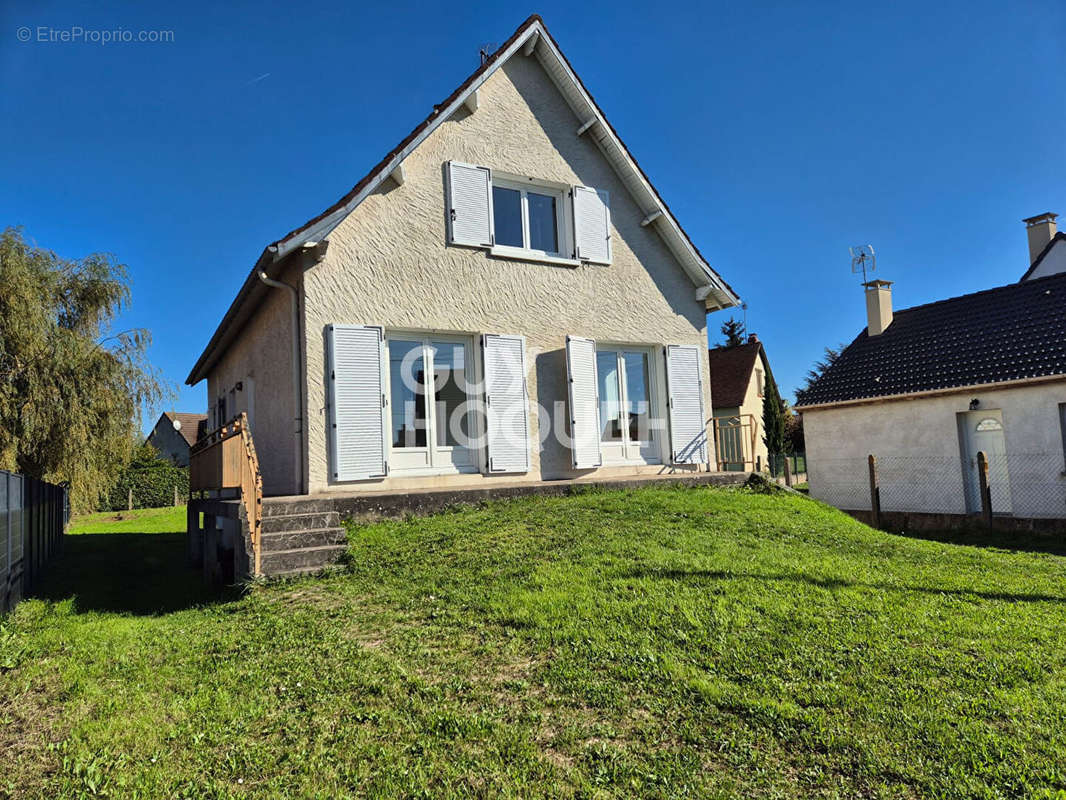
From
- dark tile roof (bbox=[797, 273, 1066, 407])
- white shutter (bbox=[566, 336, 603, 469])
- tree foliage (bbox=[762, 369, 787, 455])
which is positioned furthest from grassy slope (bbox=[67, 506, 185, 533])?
tree foliage (bbox=[762, 369, 787, 455])

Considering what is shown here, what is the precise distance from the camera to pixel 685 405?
→ 12.3m

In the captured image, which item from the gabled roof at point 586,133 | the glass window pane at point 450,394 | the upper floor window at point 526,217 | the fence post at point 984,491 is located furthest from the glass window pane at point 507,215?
the fence post at point 984,491

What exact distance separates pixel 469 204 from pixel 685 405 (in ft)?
16.8

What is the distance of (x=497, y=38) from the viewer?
38.8ft

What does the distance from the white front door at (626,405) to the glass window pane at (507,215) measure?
2.38m

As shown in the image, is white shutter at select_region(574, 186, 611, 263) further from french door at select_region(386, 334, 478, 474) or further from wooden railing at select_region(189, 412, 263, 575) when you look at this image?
wooden railing at select_region(189, 412, 263, 575)

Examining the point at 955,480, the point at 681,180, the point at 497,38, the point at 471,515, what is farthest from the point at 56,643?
the point at 955,480

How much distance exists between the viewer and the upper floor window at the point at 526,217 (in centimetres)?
1055

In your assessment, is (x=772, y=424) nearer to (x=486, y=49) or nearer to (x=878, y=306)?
(x=878, y=306)

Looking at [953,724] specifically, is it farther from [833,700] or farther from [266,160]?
[266,160]

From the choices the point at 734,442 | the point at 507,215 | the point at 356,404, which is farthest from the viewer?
the point at 734,442

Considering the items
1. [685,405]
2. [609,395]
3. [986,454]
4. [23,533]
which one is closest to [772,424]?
[986,454]

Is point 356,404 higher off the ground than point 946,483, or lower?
higher

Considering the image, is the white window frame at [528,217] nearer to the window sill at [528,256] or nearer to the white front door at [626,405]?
the window sill at [528,256]
